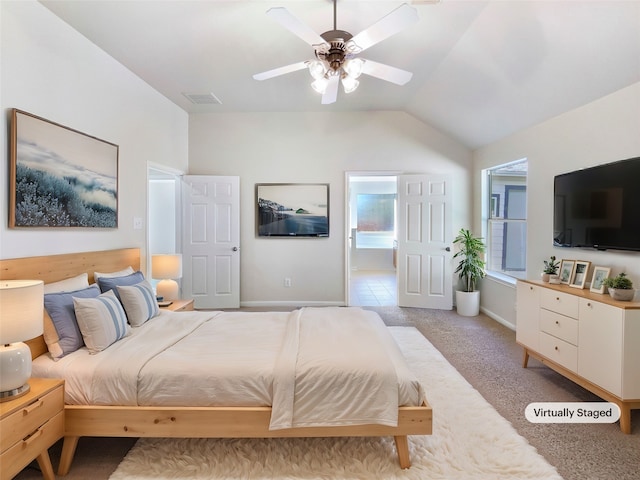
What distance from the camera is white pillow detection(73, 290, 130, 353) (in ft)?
6.19

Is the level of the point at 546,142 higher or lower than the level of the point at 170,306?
higher

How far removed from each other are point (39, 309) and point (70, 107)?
174 centimetres

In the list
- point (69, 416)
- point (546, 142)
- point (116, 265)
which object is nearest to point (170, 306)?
point (116, 265)

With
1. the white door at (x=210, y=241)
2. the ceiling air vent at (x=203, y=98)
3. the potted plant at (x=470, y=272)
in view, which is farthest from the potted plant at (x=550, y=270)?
the ceiling air vent at (x=203, y=98)

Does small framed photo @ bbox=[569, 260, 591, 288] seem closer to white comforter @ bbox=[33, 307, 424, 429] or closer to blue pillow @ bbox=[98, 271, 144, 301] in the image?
white comforter @ bbox=[33, 307, 424, 429]

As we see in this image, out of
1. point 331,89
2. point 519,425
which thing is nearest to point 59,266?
point 331,89

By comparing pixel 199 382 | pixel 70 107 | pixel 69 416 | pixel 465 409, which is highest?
pixel 70 107

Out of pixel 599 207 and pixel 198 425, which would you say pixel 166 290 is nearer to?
pixel 198 425

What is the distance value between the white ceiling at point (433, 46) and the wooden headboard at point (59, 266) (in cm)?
185

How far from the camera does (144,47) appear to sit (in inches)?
111

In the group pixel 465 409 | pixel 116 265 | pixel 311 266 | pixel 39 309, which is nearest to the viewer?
pixel 39 309

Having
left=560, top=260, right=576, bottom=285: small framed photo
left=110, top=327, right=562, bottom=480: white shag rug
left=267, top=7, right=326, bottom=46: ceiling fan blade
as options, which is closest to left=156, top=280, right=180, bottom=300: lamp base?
left=110, top=327, right=562, bottom=480: white shag rug

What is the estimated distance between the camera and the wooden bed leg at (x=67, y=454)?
1.62 meters

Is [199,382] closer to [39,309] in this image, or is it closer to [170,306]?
[39,309]
